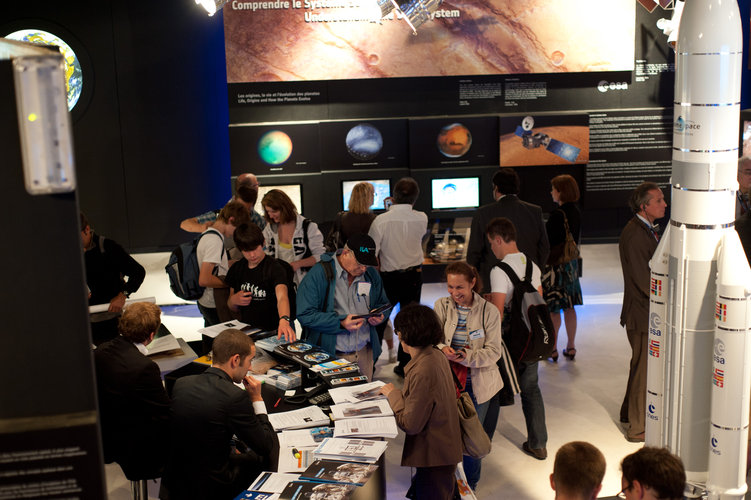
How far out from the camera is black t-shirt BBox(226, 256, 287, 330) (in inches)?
211

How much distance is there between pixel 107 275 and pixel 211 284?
0.76 meters

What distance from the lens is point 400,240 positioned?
6734 millimetres

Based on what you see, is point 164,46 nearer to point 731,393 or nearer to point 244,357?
point 244,357

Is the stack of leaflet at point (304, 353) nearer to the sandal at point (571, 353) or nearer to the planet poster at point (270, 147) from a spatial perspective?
the sandal at point (571, 353)

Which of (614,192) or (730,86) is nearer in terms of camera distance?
(730,86)

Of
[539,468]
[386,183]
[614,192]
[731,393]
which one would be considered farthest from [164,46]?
[731,393]

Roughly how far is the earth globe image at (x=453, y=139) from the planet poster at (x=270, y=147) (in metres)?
1.60

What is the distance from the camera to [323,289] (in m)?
5.07

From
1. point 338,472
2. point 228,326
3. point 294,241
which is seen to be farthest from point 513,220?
point 338,472

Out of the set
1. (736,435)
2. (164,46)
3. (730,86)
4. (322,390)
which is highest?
(164,46)

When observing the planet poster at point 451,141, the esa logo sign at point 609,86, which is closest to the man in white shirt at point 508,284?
the planet poster at point 451,141

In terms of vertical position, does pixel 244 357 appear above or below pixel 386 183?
Answer: below

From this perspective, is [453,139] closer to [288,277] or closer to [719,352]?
[288,277]

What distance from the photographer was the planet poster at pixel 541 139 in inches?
388
